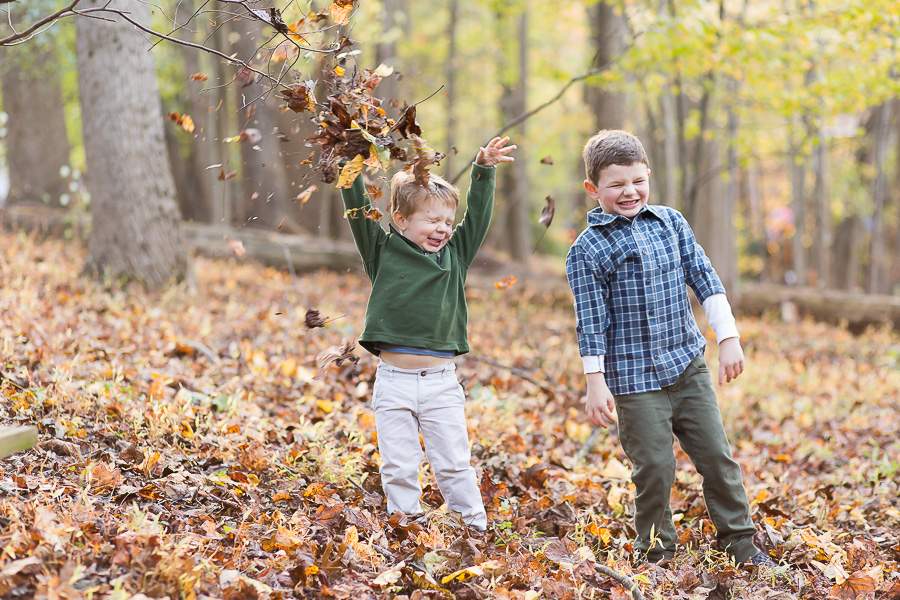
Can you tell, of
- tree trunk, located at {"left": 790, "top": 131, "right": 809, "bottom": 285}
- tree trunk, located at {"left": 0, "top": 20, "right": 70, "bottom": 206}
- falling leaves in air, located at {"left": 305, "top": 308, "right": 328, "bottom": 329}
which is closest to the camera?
falling leaves in air, located at {"left": 305, "top": 308, "right": 328, "bottom": 329}

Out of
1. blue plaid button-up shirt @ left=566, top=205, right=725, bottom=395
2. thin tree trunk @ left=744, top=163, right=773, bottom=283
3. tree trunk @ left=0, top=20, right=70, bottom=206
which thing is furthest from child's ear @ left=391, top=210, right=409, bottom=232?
thin tree trunk @ left=744, top=163, right=773, bottom=283

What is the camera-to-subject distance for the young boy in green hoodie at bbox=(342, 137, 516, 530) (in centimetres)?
312

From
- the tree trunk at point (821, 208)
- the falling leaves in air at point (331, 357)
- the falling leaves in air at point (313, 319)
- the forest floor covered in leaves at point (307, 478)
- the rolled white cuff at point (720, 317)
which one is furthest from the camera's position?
the tree trunk at point (821, 208)

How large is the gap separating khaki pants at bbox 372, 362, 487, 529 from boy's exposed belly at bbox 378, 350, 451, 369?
0.02 metres

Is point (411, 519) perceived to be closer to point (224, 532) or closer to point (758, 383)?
point (224, 532)

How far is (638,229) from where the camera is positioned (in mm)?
3240

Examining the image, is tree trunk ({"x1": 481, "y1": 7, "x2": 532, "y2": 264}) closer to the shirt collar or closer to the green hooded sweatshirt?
the shirt collar

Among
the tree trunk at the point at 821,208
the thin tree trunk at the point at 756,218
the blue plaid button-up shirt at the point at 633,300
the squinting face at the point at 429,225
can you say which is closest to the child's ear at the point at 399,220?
the squinting face at the point at 429,225

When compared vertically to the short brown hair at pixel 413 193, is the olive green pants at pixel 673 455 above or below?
below

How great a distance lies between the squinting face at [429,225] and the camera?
3.13m

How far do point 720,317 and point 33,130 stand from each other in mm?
10171

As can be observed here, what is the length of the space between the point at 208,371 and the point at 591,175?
303 centimetres

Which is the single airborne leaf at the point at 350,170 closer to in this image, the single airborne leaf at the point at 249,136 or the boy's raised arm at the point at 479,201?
the boy's raised arm at the point at 479,201

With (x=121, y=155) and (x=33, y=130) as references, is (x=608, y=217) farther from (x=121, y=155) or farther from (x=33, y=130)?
(x=33, y=130)
